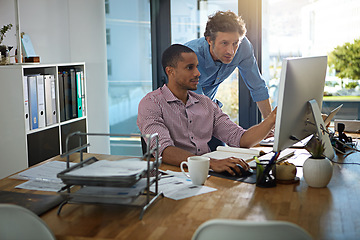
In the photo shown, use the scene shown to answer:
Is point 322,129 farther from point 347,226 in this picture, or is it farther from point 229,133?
point 347,226

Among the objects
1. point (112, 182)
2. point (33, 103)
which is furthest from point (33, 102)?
point (112, 182)

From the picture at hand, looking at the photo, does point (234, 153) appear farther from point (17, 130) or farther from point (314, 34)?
point (314, 34)

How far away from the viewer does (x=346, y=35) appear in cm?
385

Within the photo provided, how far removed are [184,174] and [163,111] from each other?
23.8 inches

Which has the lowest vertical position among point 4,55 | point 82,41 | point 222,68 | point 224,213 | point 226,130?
point 224,213

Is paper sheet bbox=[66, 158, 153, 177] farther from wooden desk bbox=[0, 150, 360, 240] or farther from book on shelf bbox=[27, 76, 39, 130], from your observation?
book on shelf bbox=[27, 76, 39, 130]

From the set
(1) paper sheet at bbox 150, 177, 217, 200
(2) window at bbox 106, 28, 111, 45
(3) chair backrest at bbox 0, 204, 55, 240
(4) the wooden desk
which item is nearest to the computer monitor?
(4) the wooden desk

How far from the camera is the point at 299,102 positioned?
1.90m

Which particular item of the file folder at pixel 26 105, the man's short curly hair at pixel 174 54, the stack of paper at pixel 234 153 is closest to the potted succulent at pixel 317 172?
the stack of paper at pixel 234 153

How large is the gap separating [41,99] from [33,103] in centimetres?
11

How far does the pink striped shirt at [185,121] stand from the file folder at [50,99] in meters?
1.24

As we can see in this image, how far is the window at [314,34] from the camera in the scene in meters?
3.85

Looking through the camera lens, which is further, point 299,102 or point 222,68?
point 222,68

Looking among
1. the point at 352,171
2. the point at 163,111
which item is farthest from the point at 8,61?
the point at 352,171
